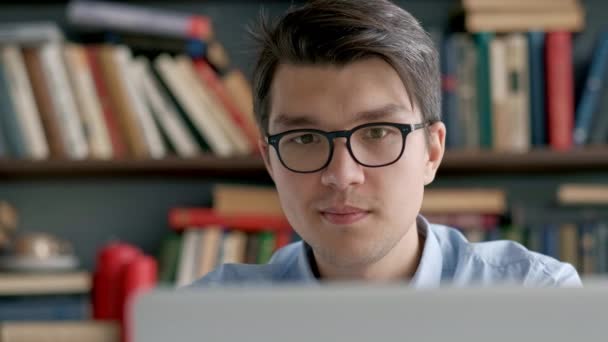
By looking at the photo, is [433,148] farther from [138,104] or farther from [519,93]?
[138,104]

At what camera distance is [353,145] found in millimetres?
1026

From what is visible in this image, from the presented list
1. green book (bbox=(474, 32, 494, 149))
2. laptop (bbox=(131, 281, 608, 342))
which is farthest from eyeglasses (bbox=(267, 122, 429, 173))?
green book (bbox=(474, 32, 494, 149))

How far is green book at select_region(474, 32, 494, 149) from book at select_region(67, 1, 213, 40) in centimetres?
68

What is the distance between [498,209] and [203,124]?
2.42 feet

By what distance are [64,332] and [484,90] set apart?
1.10 m

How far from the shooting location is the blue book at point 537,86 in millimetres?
2051

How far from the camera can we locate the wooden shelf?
2049mm

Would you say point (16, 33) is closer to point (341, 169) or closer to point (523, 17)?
point (523, 17)

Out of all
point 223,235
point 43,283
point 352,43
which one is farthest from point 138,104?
point 352,43

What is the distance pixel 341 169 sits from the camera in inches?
40.1

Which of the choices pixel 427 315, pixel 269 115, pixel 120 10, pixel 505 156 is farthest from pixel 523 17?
pixel 427 315

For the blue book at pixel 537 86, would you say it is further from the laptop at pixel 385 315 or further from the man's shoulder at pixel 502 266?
the laptop at pixel 385 315

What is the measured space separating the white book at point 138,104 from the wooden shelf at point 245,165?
1.7 inches

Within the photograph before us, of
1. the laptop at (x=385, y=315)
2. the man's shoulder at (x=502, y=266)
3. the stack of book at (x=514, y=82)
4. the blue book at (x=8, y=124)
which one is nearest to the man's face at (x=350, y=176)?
the man's shoulder at (x=502, y=266)
